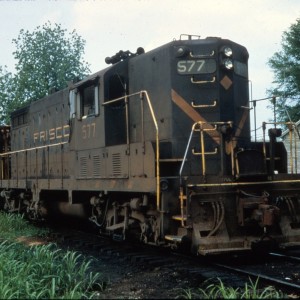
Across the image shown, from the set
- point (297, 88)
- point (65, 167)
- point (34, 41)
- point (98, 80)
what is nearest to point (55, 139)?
point (65, 167)

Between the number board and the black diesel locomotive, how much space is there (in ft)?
0.06

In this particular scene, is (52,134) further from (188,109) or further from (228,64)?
(228,64)

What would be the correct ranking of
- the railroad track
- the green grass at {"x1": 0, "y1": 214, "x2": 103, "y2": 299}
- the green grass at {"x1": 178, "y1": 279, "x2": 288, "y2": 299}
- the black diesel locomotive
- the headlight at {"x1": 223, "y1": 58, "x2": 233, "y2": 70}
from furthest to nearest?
the headlight at {"x1": 223, "y1": 58, "x2": 233, "y2": 70}, the black diesel locomotive, the railroad track, the green grass at {"x1": 0, "y1": 214, "x2": 103, "y2": 299}, the green grass at {"x1": 178, "y1": 279, "x2": 288, "y2": 299}

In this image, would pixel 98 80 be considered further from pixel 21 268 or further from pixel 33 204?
pixel 33 204

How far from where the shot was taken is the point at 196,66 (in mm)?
8250

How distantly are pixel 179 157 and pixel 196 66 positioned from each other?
→ 163 cm

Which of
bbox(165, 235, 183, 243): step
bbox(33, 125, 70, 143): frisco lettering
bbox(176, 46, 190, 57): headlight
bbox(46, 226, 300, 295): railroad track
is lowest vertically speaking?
bbox(46, 226, 300, 295): railroad track

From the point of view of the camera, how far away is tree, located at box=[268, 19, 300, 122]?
3674cm

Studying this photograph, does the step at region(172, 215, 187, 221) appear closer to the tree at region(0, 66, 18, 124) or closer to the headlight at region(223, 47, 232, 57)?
the headlight at region(223, 47, 232, 57)

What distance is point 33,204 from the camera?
40.6 feet

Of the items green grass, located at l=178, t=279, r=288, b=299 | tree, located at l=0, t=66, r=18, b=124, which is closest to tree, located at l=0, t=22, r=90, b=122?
tree, located at l=0, t=66, r=18, b=124

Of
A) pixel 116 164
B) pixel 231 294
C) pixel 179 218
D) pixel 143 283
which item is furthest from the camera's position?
pixel 116 164

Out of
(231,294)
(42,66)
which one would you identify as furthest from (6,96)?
(231,294)

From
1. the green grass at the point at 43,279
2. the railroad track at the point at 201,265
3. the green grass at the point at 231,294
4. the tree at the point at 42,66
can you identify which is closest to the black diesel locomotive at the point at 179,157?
the railroad track at the point at 201,265
